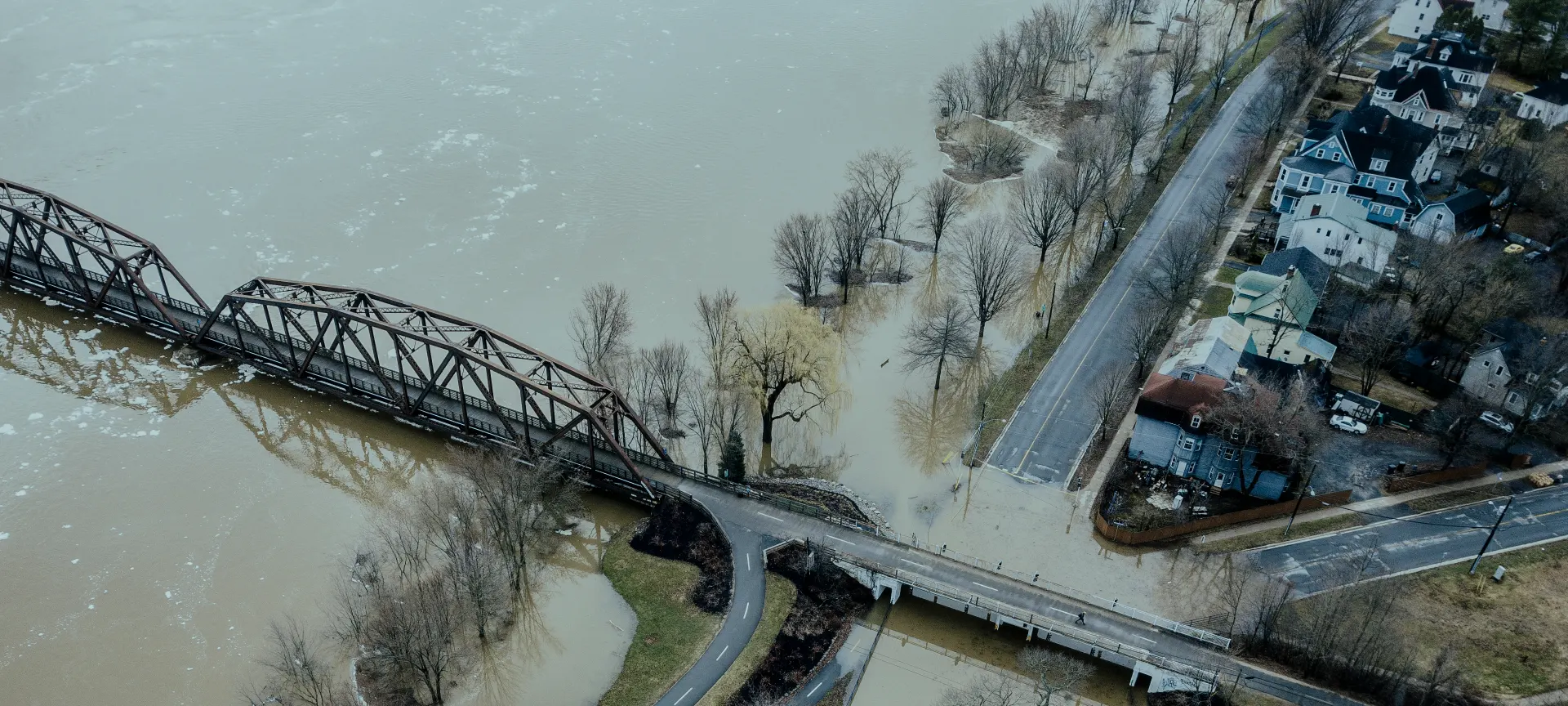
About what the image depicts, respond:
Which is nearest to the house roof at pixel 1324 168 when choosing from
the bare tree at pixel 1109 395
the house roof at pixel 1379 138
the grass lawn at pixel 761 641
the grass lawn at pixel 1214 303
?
the house roof at pixel 1379 138

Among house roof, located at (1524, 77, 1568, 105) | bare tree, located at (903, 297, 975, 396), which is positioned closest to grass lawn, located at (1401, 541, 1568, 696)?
bare tree, located at (903, 297, 975, 396)

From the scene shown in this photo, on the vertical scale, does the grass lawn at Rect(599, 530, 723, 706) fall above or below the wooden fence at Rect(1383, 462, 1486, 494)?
below

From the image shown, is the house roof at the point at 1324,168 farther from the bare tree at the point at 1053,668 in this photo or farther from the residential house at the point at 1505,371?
the bare tree at the point at 1053,668

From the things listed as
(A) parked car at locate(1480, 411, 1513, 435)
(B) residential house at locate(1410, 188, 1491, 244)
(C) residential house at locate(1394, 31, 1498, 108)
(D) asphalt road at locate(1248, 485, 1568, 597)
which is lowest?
(D) asphalt road at locate(1248, 485, 1568, 597)

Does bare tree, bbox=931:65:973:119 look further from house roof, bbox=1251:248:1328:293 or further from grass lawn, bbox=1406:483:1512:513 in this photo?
grass lawn, bbox=1406:483:1512:513

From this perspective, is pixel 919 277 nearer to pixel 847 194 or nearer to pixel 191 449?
pixel 847 194

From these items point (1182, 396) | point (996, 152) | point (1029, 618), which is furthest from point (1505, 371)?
point (996, 152)

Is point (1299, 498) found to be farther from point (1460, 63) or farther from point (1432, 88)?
point (1460, 63)
